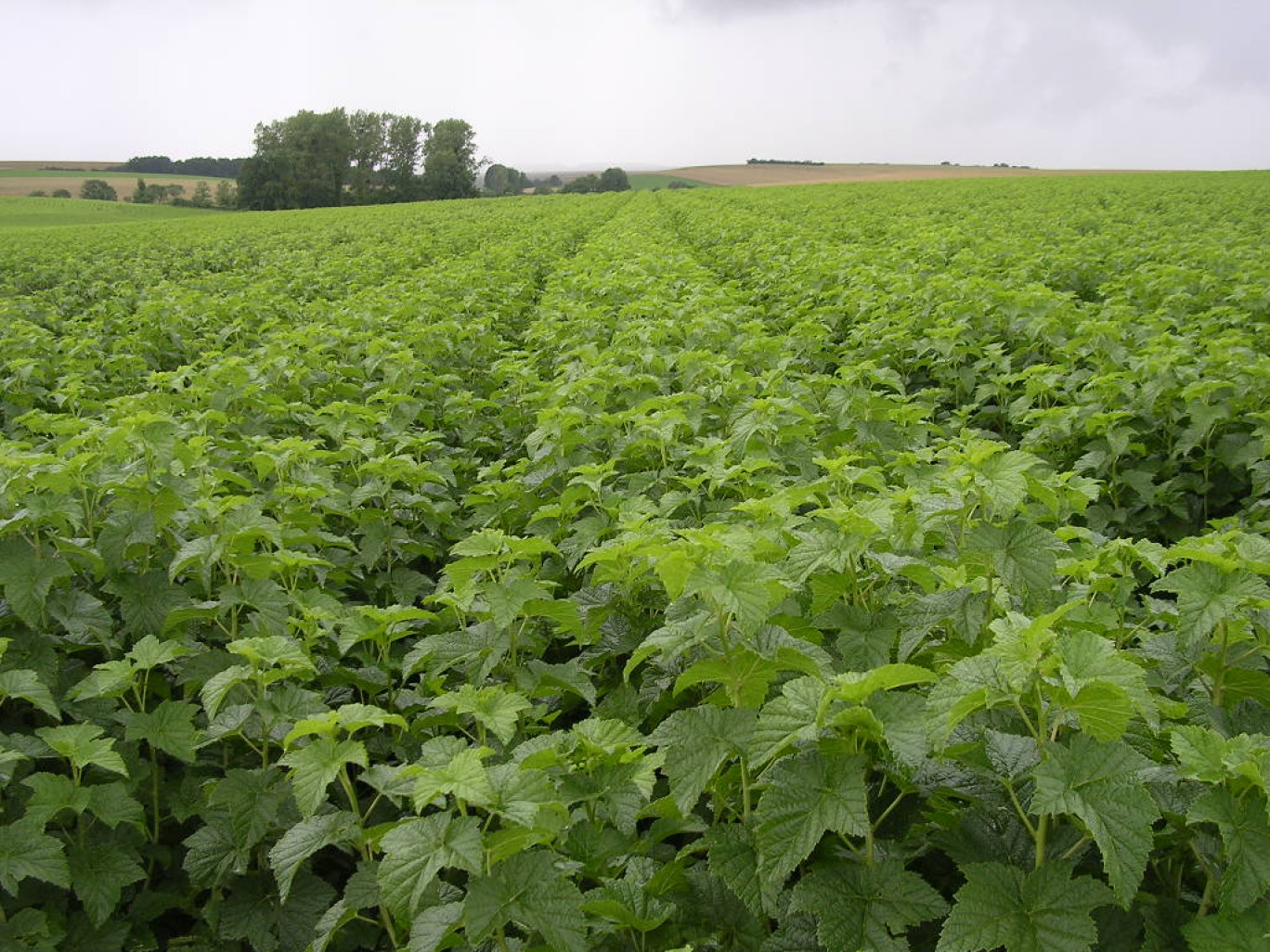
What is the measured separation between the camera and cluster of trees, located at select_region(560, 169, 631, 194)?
7662 cm

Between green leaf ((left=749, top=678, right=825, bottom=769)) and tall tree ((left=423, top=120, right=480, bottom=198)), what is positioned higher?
tall tree ((left=423, top=120, right=480, bottom=198))

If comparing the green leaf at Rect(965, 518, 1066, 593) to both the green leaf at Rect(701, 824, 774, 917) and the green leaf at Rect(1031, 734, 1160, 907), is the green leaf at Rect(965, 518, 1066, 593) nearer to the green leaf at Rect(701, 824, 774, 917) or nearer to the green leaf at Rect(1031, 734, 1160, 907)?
the green leaf at Rect(1031, 734, 1160, 907)

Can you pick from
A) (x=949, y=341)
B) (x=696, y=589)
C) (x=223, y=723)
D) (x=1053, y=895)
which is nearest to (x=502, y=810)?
(x=696, y=589)

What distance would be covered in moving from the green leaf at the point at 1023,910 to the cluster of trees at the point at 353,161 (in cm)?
7238

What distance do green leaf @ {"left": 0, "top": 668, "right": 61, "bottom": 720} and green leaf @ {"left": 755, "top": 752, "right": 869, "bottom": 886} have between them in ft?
7.12

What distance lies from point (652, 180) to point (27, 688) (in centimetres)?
8296

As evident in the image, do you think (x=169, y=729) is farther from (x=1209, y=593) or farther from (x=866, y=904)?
(x=1209, y=593)

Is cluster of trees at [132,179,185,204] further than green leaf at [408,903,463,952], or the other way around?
cluster of trees at [132,179,185,204]

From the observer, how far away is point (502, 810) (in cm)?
171

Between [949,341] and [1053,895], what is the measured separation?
18.7 ft

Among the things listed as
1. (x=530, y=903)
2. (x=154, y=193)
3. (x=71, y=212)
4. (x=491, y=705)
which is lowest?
(x=530, y=903)

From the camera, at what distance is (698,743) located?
1.81 m

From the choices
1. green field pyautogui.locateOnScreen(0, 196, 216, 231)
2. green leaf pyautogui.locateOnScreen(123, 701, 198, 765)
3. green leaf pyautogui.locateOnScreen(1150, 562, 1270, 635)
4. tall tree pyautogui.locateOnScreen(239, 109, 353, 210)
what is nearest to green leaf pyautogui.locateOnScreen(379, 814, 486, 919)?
green leaf pyautogui.locateOnScreen(123, 701, 198, 765)

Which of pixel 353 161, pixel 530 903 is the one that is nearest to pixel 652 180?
pixel 353 161
